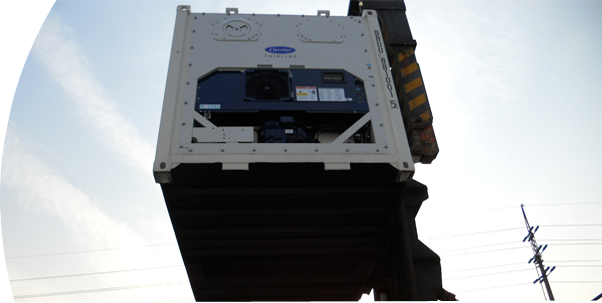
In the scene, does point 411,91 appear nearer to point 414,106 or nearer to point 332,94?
point 414,106

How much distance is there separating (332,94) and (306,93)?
0.87ft

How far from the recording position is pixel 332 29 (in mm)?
4957

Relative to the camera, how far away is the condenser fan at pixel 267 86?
4.22 metres

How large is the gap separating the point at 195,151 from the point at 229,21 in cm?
191

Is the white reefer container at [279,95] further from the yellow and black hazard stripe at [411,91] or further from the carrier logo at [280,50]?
the yellow and black hazard stripe at [411,91]

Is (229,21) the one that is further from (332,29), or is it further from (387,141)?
(387,141)

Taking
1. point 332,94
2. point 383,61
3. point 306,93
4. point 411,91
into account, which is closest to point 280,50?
point 306,93

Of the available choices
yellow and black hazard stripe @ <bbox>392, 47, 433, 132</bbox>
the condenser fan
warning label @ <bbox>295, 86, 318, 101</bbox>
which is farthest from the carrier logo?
yellow and black hazard stripe @ <bbox>392, 47, 433, 132</bbox>

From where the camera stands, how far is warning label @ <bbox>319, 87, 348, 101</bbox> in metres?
4.27

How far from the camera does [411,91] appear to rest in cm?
496

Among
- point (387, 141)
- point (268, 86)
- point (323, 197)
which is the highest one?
point (268, 86)

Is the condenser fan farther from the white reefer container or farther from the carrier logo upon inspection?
the carrier logo

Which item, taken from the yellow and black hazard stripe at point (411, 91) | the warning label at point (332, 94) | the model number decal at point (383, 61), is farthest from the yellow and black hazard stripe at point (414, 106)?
the warning label at point (332, 94)

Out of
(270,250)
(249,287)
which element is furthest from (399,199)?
(249,287)
